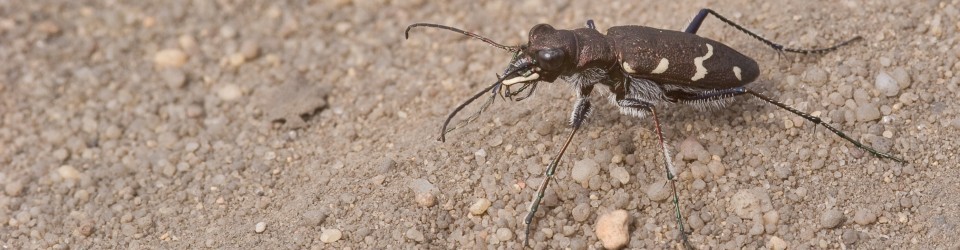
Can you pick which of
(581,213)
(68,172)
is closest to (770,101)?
(581,213)

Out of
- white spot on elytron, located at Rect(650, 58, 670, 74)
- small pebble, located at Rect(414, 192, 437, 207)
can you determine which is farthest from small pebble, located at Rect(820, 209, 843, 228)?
small pebble, located at Rect(414, 192, 437, 207)

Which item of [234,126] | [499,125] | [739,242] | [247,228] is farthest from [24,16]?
[739,242]

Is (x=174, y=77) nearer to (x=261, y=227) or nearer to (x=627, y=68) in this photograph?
(x=261, y=227)

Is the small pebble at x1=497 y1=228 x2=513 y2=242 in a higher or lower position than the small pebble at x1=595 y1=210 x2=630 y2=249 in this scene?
lower

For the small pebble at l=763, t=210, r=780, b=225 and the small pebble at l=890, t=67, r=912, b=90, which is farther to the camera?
the small pebble at l=890, t=67, r=912, b=90

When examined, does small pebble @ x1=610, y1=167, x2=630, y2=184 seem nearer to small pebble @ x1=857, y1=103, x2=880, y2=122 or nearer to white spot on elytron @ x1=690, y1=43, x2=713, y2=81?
white spot on elytron @ x1=690, y1=43, x2=713, y2=81

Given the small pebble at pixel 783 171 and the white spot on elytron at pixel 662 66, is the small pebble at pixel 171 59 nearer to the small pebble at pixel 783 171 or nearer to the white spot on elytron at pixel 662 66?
the white spot on elytron at pixel 662 66
